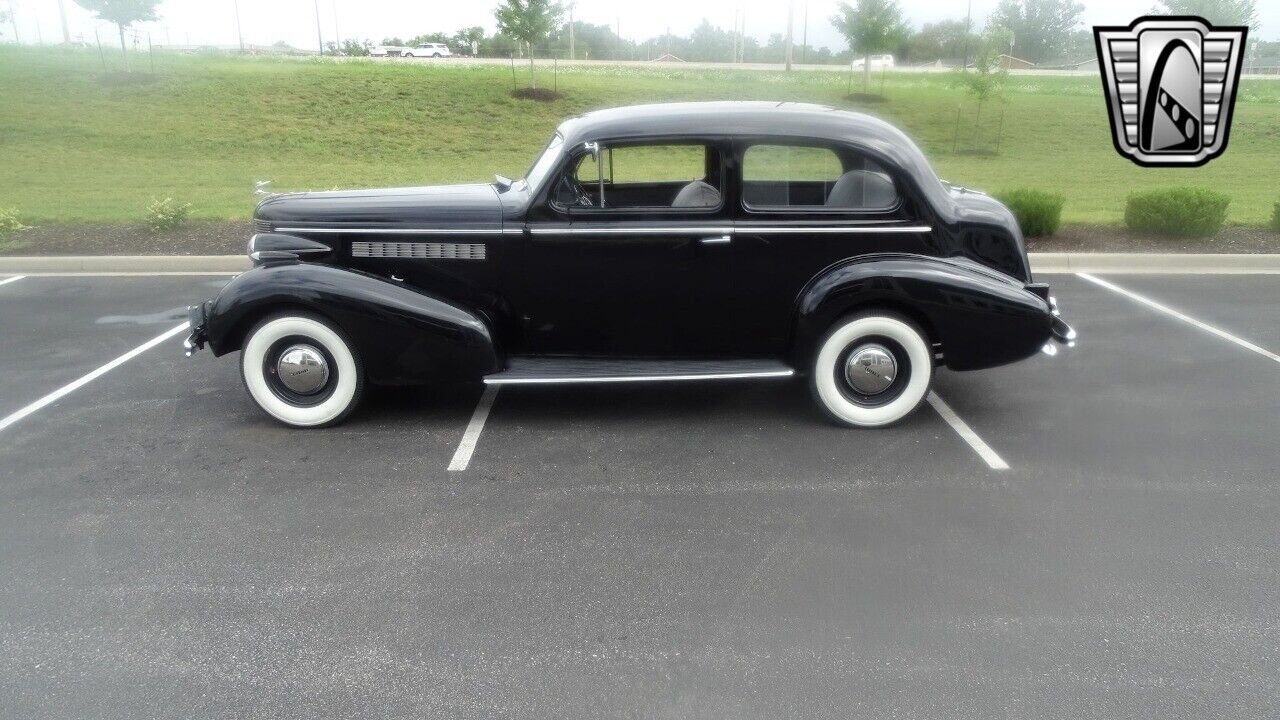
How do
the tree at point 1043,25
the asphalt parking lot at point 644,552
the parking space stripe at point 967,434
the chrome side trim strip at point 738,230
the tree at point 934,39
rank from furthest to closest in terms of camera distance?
the tree at point 1043,25, the tree at point 934,39, the chrome side trim strip at point 738,230, the parking space stripe at point 967,434, the asphalt parking lot at point 644,552

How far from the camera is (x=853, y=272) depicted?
205 inches

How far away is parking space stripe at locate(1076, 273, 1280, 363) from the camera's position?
22.2ft

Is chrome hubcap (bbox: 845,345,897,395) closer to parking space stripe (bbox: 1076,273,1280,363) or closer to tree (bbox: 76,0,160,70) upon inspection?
parking space stripe (bbox: 1076,273,1280,363)

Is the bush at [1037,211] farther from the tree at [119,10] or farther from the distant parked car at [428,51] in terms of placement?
the distant parked car at [428,51]

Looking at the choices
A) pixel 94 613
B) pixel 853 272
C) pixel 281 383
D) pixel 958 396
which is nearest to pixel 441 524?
pixel 94 613

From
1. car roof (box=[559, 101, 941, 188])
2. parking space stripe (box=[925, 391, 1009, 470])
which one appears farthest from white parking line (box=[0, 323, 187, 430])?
parking space stripe (box=[925, 391, 1009, 470])

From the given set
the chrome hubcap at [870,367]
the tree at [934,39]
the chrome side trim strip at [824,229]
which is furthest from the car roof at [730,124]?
the tree at [934,39]

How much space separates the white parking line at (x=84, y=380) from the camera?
5.57 m

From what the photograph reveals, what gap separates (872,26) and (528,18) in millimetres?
9457

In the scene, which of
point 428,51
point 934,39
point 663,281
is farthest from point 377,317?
point 934,39

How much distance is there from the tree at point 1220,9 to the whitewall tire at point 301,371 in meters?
32.0

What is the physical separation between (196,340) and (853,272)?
3894mm

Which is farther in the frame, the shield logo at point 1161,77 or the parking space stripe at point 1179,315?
the shield logo at point 1161,77

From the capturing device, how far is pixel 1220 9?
2942 cm
